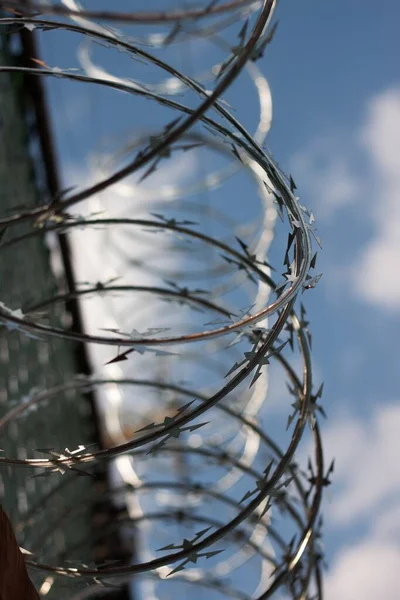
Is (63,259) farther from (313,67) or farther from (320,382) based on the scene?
(320,382)

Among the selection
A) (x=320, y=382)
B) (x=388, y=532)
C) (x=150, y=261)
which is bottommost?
(x=320, y=382)

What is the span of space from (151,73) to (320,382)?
343 cm

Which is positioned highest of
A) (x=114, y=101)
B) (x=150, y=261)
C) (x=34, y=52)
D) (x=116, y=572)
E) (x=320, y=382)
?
(x=34, y=52)

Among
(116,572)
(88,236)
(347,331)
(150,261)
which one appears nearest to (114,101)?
(150,261)

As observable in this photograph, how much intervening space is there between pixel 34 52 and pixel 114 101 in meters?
0.68

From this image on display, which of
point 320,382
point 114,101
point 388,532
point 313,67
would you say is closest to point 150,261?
point 114,101

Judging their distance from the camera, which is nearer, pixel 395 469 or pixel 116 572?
pixel 116 572

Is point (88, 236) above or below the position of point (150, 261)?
above

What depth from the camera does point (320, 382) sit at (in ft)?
7.63

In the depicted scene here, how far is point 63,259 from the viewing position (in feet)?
24.1

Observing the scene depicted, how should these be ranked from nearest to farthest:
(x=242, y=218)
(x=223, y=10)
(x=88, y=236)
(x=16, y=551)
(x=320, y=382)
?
1. (x=223, y=10)
2. (x=16, y=551)
3. (x=320, y=382)
4. (x=242, y=218)
5. (x=88, y=236)

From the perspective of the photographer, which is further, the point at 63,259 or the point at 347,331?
the point at 63,259

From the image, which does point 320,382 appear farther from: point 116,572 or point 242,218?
point 242,218

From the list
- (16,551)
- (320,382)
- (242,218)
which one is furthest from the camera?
(242,218)
